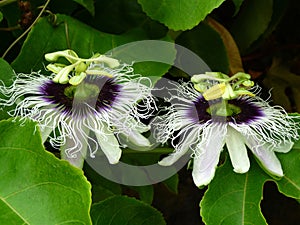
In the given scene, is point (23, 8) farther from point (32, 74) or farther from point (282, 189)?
point (282, 189)

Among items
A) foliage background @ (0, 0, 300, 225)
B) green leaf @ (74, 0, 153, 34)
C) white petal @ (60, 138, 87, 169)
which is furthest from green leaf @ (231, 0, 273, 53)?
white petal @ (60, 138, 87, 169)

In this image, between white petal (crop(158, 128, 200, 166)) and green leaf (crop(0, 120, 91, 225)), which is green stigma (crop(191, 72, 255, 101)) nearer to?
white petal (crop(158, 128, 200, 166))

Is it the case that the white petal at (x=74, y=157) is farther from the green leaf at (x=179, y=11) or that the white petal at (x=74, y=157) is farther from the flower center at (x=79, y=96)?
the green leaf at (x=179, y=11)

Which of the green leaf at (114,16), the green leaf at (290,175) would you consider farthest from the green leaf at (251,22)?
the green leaf at (290,175)

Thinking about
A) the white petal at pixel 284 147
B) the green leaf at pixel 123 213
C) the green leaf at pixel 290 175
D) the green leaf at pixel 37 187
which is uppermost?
the green leaf at pixel 37 187

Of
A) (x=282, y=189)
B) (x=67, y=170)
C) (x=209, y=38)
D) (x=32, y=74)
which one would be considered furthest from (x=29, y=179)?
(x=209, y=38)

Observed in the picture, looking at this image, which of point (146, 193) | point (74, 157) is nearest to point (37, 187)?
point (74, 157)

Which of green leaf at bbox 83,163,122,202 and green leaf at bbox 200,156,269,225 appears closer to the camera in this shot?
green leaf at bbox 200,156,269,225

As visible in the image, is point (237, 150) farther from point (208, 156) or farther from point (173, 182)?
point (173, 182)
